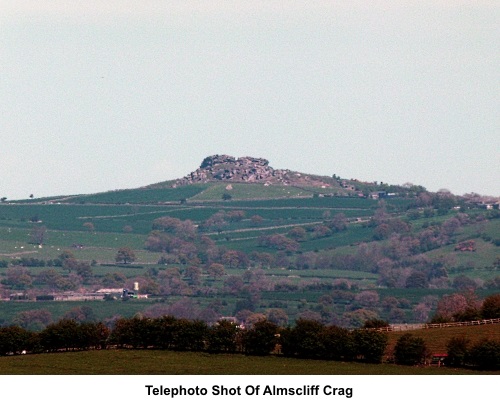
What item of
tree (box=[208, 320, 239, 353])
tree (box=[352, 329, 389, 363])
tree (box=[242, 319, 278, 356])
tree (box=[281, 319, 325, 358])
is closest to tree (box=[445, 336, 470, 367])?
tree (box=[352, 329, 389, 363])

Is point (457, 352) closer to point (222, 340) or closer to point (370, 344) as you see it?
point (370, 344)

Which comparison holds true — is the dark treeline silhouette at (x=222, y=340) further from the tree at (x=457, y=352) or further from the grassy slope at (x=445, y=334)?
the grassy slope at (x=445, y=334)

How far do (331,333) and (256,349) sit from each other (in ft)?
28.5

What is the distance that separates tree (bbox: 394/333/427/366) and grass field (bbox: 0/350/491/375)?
2696mm

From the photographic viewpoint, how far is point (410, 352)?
152875 mm

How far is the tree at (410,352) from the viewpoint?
153 m

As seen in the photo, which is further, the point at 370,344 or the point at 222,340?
the point at 222,340

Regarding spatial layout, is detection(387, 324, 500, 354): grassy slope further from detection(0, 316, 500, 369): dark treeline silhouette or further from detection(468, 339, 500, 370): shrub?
detection(468, 339, 500, 370): shrub

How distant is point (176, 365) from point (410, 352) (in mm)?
24012

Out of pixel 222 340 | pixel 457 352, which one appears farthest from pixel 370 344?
pixel 222 340

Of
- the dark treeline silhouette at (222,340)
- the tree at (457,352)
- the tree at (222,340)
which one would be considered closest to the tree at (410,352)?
the dark treeline silhouette at (222,340)

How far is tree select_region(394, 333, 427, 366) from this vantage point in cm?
15288

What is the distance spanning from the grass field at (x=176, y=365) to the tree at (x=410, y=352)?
2.70 m
